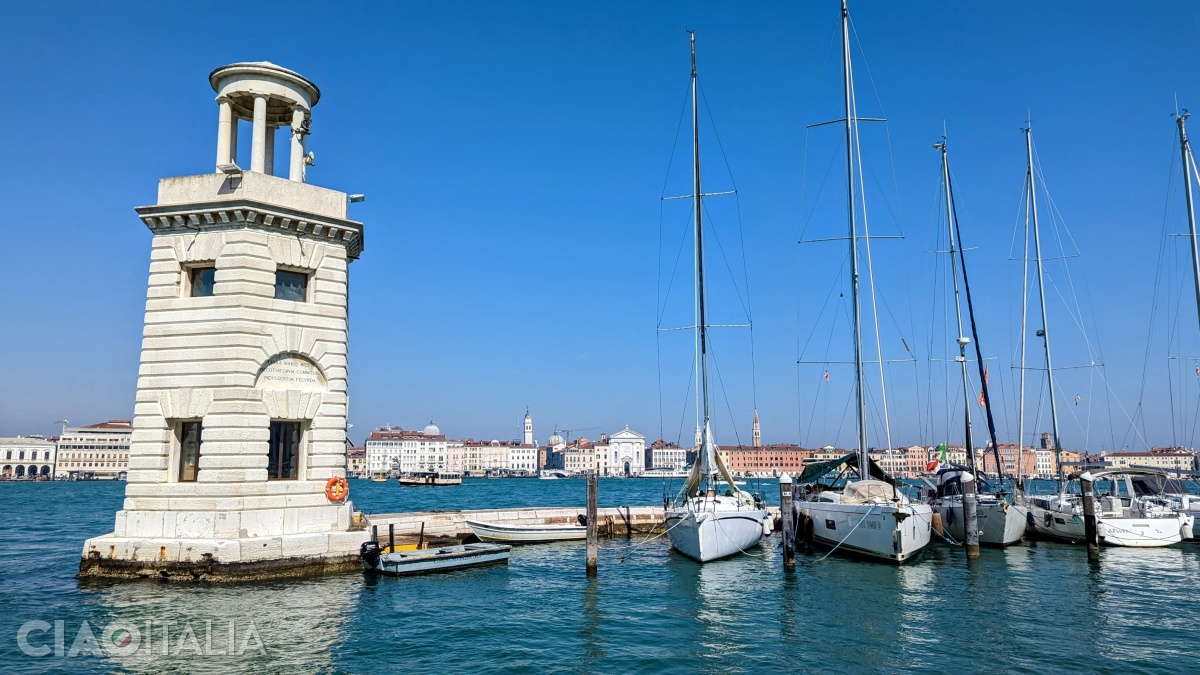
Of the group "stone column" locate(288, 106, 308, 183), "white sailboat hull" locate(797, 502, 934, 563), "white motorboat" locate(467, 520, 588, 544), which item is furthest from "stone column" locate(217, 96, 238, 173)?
"white sailboat hull" locate(797, 502, 934, 563)

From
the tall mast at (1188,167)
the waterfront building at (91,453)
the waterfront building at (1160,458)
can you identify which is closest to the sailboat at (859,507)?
the tall mast at (1188,167)

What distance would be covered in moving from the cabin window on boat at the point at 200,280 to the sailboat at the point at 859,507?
70.8 ft

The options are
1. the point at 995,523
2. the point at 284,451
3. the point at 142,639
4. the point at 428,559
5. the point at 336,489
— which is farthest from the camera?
the point at 995,523

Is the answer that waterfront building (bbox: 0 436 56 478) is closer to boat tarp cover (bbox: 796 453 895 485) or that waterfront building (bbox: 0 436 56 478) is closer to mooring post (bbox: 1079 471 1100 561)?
boat tarp cover (bbox: 796 453 895 485)

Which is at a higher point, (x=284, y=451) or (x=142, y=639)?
(x=284, y=451)

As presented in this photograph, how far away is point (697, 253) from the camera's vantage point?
2900cm

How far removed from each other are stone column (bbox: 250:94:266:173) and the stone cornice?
176cm

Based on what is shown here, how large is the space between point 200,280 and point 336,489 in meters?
7.07

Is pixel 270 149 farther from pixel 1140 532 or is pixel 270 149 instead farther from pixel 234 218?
pixel 1140 532

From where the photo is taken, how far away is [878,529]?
2477cm

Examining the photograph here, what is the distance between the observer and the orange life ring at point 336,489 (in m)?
21.6

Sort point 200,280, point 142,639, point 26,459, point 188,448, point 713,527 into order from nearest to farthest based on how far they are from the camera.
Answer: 1. point 142,639
2. point 188,448
3. point 200,280
4. point 713,527
5. point 26,459

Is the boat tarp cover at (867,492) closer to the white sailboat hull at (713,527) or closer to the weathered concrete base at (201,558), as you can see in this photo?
the white sailboat hull at (713,527)

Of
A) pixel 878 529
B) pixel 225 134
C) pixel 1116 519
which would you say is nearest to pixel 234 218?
pixel 225 134
